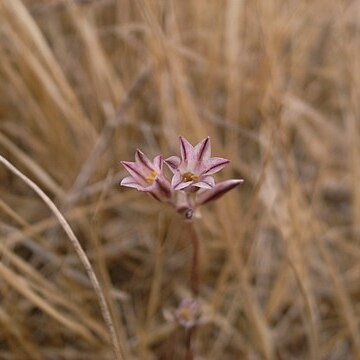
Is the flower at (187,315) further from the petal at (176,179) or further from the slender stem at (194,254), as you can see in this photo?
the petal at (176,179)

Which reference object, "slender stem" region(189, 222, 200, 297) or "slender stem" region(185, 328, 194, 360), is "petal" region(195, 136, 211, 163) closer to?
"slender stem" region(189, 222, 200, 297)

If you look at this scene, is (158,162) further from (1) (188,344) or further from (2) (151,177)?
(1) (188,344)

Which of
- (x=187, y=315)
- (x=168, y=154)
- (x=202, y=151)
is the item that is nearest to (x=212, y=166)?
(x=202, y=151)

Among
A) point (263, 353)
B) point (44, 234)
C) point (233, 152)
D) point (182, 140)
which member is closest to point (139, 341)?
point (263, 353)

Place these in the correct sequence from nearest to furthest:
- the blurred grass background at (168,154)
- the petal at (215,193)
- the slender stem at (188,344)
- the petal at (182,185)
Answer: the petal at (182,185)
the petal at (215,193)
the slender stem at (188,344)
the blurred grass background at (168,154)

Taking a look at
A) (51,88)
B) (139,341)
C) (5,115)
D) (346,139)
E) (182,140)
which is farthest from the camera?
(346,139)

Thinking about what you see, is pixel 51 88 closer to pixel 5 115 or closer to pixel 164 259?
pixel 5 115

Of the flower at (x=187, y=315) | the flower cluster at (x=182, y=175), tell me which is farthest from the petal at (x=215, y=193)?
the flower at (x=187, y=315)
